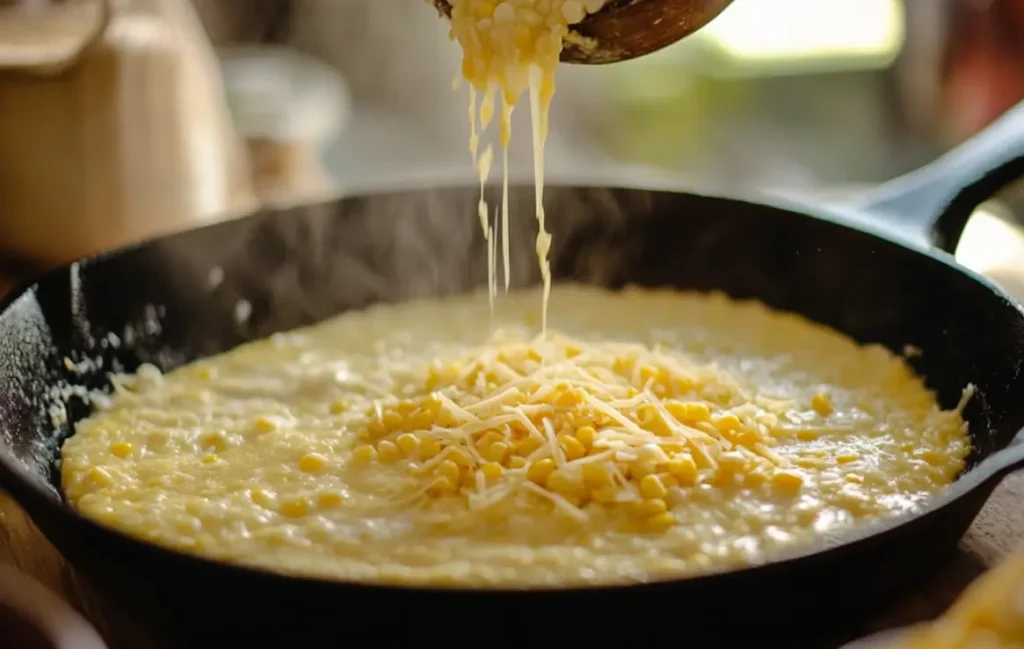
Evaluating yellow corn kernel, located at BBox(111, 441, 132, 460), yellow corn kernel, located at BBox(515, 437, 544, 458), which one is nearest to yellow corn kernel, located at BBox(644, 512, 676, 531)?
yellow corn kernel, located at BBox(515, 437, 544, 458)

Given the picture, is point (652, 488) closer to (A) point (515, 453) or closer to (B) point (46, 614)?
(A) point (515, 453)

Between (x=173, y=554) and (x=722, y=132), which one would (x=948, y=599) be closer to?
(x=173, y=554)

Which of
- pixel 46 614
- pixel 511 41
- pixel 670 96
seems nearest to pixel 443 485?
pixel 46 614

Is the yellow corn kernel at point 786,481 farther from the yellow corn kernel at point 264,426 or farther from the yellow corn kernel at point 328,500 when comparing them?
the yellow corn kernel at point 264,426

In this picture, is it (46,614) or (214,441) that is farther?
(214,441)

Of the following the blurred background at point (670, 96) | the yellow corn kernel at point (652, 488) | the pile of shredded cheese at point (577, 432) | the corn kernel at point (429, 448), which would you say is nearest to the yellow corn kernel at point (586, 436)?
the pile of shredded cheese at point (577, 432)

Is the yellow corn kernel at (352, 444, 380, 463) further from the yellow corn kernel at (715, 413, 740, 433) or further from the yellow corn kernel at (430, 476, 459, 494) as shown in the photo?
the yellow corn kernel at (715, 413, 740, 433)

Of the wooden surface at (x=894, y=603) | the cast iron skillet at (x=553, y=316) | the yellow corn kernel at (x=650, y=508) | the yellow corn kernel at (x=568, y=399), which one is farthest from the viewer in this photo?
the yellow corn kernel at (x=568, y=399)
